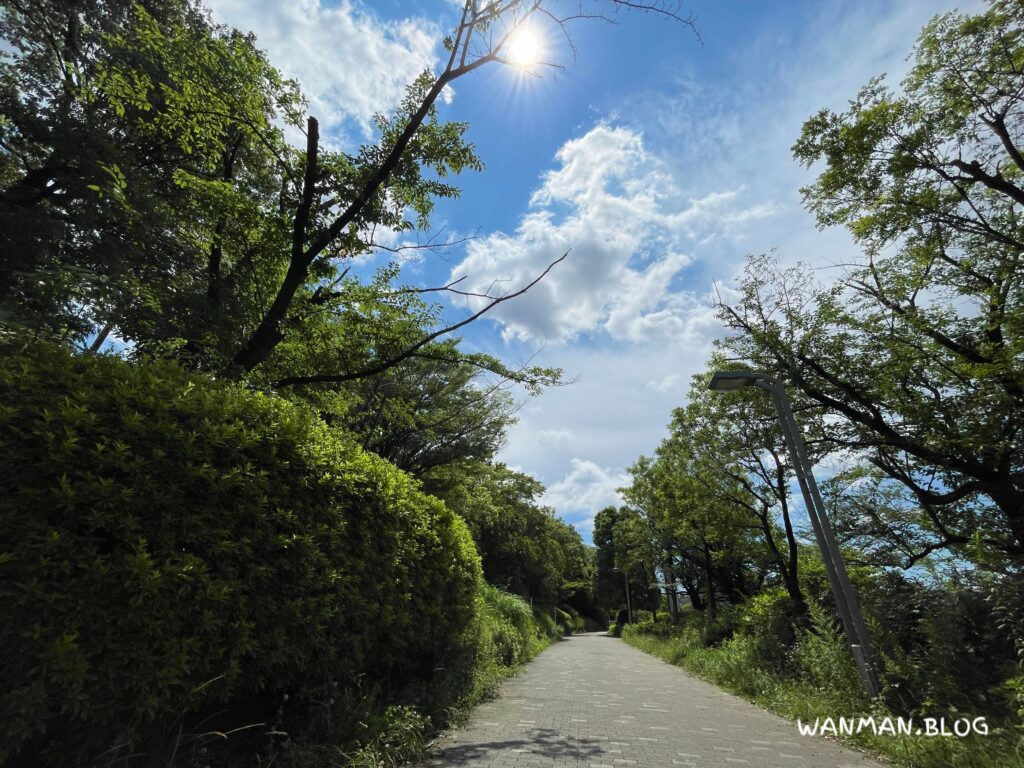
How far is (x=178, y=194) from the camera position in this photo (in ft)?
31.8

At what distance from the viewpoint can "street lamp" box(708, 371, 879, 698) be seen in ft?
22.4

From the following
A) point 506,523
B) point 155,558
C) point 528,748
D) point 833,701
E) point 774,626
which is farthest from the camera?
point 506,523

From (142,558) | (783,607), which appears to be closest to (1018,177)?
(783,607)

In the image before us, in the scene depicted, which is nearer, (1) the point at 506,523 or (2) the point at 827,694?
(2) the point at 827,694

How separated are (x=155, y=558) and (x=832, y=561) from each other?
29.4ft

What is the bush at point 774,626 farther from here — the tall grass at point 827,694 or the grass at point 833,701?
the grass at point 833,701

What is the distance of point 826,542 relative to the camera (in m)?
7.68

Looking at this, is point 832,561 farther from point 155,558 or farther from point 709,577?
point 709,577

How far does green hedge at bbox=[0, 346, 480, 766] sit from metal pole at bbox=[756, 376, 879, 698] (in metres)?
7.05

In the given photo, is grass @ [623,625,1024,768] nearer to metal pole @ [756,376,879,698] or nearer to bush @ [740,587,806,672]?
bush @ [740,587,806,672]

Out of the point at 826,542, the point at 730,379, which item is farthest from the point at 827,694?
the point at 730,379

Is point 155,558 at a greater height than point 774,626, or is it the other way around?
point 155,558

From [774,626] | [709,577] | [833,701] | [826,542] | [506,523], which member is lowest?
[833,701]

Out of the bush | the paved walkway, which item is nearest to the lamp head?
the paved walkway
